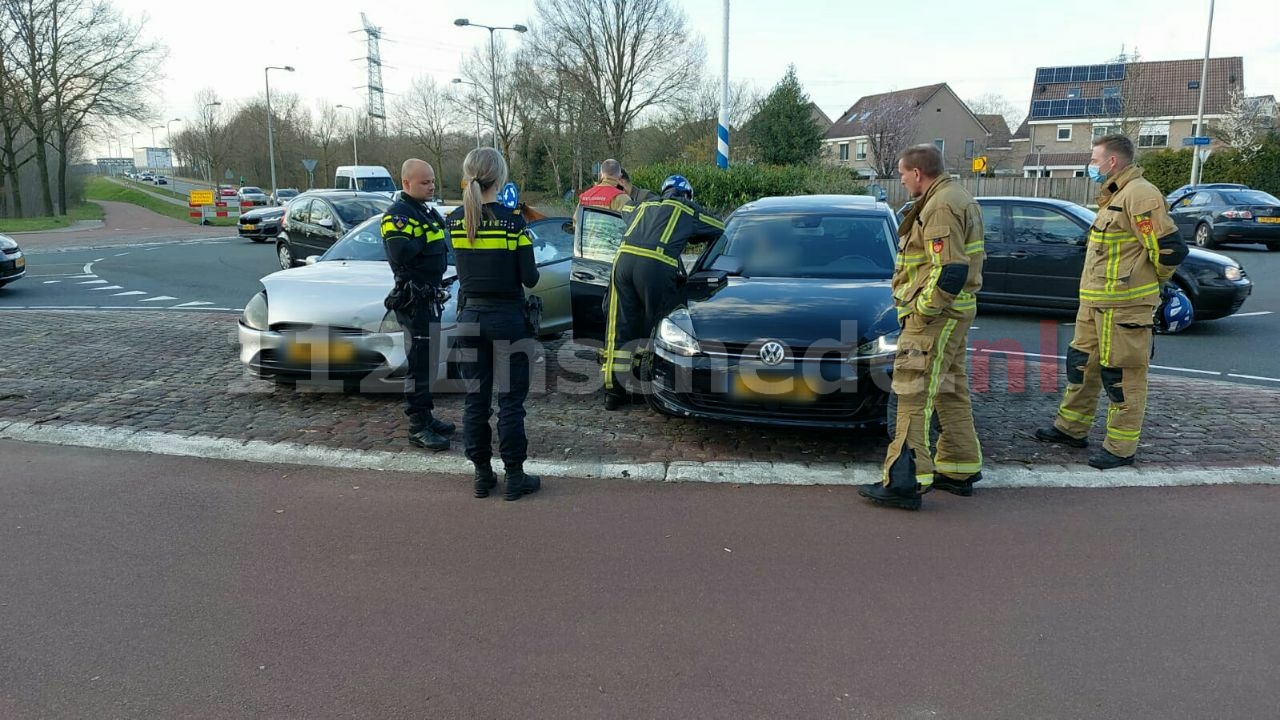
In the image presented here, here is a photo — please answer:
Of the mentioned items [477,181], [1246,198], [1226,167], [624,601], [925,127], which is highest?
[925,127]

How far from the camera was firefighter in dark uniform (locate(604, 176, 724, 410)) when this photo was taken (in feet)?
20.2

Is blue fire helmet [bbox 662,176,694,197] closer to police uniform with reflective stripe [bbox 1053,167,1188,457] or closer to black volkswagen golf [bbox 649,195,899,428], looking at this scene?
black volkswagen golf [bbox 649,195,899,428]

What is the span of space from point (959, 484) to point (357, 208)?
39.6 ft

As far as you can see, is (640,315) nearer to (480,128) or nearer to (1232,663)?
(1232,663)

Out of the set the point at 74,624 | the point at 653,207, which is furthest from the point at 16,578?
the point at 653,207

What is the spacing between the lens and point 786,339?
5129mm

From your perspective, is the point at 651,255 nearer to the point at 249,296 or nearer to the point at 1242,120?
the point at 249,296

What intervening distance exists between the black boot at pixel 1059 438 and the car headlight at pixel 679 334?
251 centimetres

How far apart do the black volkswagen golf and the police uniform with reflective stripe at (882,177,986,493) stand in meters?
0.36

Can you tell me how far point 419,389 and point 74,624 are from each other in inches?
102

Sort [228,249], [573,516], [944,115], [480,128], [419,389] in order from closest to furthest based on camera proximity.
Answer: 1. [573,516]
2. [419,389]
3. [228,249]
4. [480,128]
5. [944,115]

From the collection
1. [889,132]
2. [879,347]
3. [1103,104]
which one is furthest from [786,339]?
[1103,104]

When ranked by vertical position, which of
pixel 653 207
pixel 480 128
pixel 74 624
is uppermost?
pixel 480 128

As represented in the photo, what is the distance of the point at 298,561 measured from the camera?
159 inches
